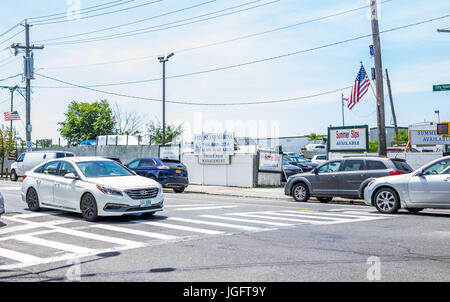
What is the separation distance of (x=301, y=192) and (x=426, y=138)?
15.7 m

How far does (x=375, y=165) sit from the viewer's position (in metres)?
16.2

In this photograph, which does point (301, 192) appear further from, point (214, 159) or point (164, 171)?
point (214, 159)

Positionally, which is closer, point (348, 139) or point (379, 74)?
point (379, 74)

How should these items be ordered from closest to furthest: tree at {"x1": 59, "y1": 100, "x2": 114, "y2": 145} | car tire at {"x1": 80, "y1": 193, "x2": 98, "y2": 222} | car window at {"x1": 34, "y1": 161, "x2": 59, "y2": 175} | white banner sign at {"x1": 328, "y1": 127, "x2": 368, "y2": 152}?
car tire at {"x1": 80, "y1": 193, "x2": 98, "y2": 222} < car window at {"x1": 34, "y1": 161, "x2": 59, "y2": 175} < white banner sign at {"x1": 328, "y1": 127, "x2": 368, "y2": 152} < tree at {"x1": 59, "y1": 100, "x2": 114, "y2": 145}

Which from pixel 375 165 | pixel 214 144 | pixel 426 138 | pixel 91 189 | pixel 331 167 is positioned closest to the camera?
pixel 91 189

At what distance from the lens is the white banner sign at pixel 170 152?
3025 centimetres

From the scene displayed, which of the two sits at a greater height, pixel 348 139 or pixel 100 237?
pixel 348 139

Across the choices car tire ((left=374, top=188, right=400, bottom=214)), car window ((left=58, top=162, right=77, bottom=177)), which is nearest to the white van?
car window ((left=58, top=162, right=77, bottom=177))

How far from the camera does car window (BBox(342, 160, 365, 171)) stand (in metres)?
16.6

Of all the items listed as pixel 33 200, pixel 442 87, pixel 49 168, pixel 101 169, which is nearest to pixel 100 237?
pixel 101 169

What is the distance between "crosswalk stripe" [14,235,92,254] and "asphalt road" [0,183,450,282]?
2 cm

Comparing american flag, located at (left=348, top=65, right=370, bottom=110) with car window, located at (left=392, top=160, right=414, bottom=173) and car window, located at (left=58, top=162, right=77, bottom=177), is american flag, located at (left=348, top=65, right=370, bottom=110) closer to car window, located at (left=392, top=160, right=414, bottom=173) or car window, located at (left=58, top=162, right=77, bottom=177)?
car window, located at (left=392, top=160, right=414, bottom=173)

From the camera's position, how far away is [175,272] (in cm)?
606

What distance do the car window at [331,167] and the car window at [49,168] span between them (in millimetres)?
9470
